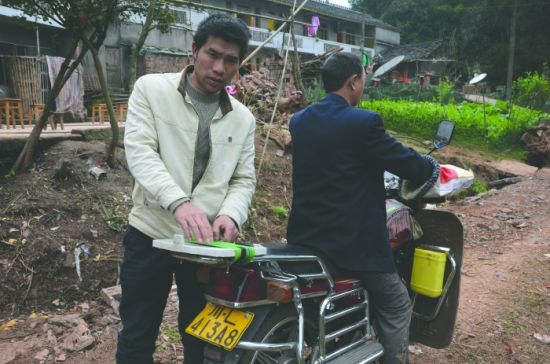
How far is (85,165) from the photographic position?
569 cm

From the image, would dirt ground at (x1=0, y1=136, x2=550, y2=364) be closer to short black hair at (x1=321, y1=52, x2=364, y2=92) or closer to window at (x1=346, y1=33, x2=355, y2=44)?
short black hair at (x1=321, y1=52, x2=364, y2=92)

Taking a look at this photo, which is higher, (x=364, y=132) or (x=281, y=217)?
(x=364, y=132)

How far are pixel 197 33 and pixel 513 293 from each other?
368 centimetres

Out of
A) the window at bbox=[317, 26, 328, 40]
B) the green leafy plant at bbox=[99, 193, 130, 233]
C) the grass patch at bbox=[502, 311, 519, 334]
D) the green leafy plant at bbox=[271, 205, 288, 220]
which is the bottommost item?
the grass patch at bbox=[502, 311, 519, 334]

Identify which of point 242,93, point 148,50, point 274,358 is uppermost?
point 148,50

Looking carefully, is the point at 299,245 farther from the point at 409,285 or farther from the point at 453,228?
the point at 453,228

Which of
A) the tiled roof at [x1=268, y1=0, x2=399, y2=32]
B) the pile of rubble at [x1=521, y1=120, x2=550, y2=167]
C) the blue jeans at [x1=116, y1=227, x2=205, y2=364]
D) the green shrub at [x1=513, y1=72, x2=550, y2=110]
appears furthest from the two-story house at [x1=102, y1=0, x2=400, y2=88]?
the green shrub at [x1=513, y1=72, x2=550, y2=110]

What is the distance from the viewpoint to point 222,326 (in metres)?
1.95

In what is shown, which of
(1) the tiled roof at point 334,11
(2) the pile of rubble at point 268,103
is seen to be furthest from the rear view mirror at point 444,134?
(1) the tiled roof at point 334,11

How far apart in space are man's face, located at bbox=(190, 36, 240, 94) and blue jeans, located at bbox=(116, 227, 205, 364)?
741mm

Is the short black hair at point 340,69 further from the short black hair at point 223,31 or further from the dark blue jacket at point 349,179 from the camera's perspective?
the short black hair at point 223,31

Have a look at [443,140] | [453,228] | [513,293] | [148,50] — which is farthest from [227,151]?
[148,50]

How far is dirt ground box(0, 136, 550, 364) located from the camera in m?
3.31

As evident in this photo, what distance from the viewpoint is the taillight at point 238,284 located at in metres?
1.95
